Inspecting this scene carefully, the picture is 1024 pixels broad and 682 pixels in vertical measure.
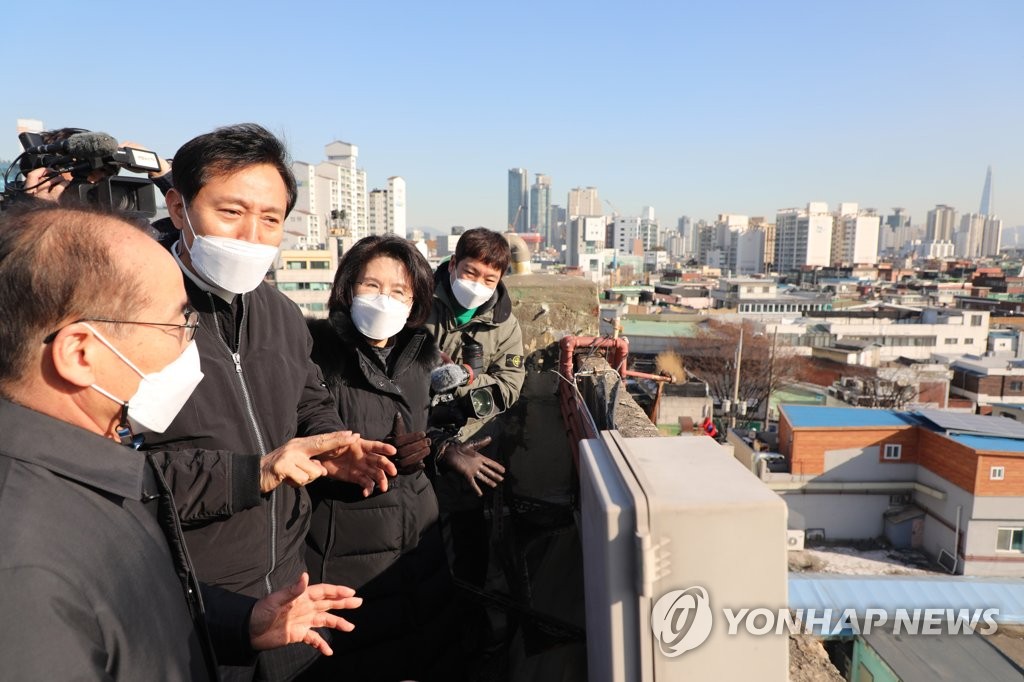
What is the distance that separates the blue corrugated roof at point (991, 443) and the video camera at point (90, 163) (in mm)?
15472

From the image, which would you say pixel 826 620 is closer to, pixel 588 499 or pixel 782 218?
pixel 588 499

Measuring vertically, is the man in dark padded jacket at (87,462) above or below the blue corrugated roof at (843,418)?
above

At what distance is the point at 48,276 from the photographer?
0.95 m

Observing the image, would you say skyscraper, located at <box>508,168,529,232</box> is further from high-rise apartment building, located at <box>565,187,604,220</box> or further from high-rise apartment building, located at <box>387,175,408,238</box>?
high-rise apartment building, located at <box>387,175,408,238</box>

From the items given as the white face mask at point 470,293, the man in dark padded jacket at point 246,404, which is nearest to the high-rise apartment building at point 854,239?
the white face mask at point 470,293

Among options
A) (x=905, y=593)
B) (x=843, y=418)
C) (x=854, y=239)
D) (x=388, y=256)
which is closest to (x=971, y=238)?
(x=854, y=239)

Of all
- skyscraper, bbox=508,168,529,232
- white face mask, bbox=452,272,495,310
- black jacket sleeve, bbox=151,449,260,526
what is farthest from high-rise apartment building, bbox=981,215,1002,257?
black jacket sleeve, bbox=151,449,260,526

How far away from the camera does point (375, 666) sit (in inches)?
78.1

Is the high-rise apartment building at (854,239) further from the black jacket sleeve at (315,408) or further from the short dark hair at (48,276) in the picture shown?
the short dark hair at (48,276)

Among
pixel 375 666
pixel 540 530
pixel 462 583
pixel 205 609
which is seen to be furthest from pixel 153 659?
pixel 540 530

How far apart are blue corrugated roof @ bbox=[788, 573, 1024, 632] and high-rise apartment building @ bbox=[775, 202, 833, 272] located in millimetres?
98996

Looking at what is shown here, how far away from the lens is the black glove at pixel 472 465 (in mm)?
2227

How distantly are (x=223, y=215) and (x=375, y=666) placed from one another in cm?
146

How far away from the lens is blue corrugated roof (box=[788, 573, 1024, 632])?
4391mm
